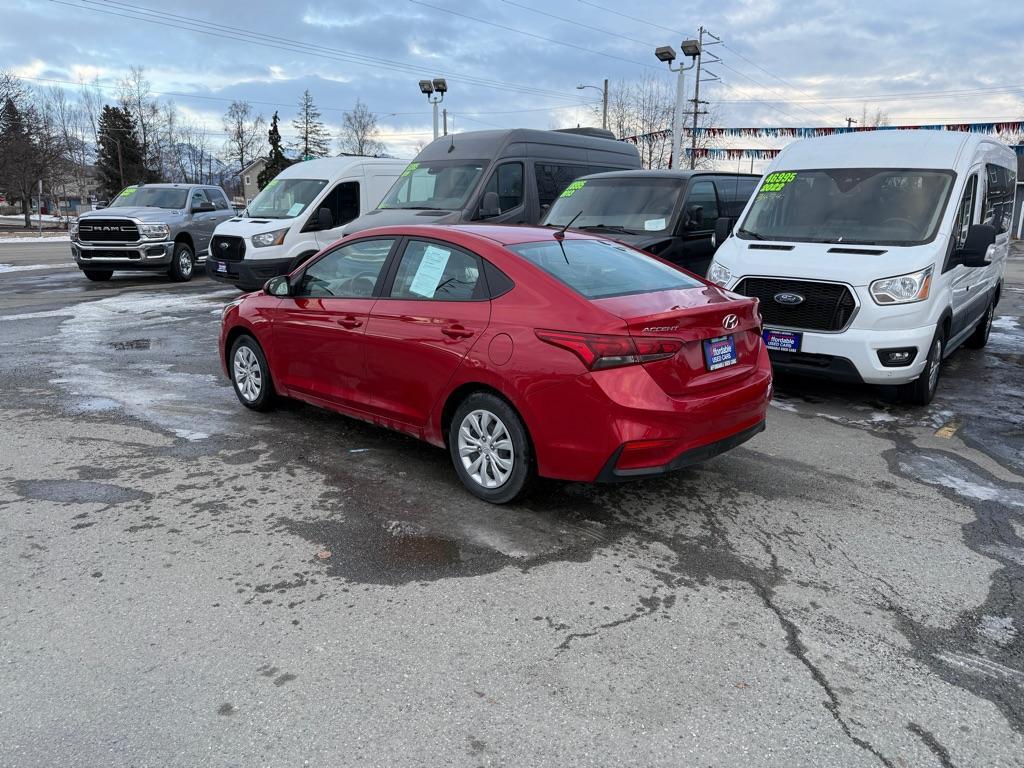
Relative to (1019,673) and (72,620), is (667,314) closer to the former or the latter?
(1019,673)

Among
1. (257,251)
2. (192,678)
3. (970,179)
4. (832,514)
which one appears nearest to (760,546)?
(832,514)

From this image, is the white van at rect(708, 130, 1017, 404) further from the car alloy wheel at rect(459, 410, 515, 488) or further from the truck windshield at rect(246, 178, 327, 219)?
the truck windshield at rect(246, 178, 327, 219)

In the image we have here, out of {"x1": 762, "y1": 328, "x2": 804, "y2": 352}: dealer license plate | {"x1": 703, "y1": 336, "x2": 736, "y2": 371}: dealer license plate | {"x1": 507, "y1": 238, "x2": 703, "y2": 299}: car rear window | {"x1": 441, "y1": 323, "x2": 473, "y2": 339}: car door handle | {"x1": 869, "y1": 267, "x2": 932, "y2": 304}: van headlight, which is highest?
{"x1": 507, "y1": 238, "x2": 703, "y2": 299}: car rear window

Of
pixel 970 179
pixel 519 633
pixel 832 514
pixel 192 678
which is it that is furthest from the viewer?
pixel 970 179

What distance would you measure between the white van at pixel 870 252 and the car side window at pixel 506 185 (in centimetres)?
412

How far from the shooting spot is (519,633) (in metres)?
3.21

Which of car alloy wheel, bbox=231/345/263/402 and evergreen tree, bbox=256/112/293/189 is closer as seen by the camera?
car alloy wheel, bbox=231/345/263/402

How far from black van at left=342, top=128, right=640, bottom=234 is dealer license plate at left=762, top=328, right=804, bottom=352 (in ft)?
16.7

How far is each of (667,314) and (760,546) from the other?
1.30 meters

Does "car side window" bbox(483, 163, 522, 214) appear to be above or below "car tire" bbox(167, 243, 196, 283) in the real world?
above

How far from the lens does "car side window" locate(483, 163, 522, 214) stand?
11133 millimetres

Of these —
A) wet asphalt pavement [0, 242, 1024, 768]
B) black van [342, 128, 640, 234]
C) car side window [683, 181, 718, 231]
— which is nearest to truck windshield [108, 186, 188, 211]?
black van [342, 128, 640, 234]

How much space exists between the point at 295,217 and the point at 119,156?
5497cm

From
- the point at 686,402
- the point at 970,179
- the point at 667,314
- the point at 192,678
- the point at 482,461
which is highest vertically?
the point at 970,179
